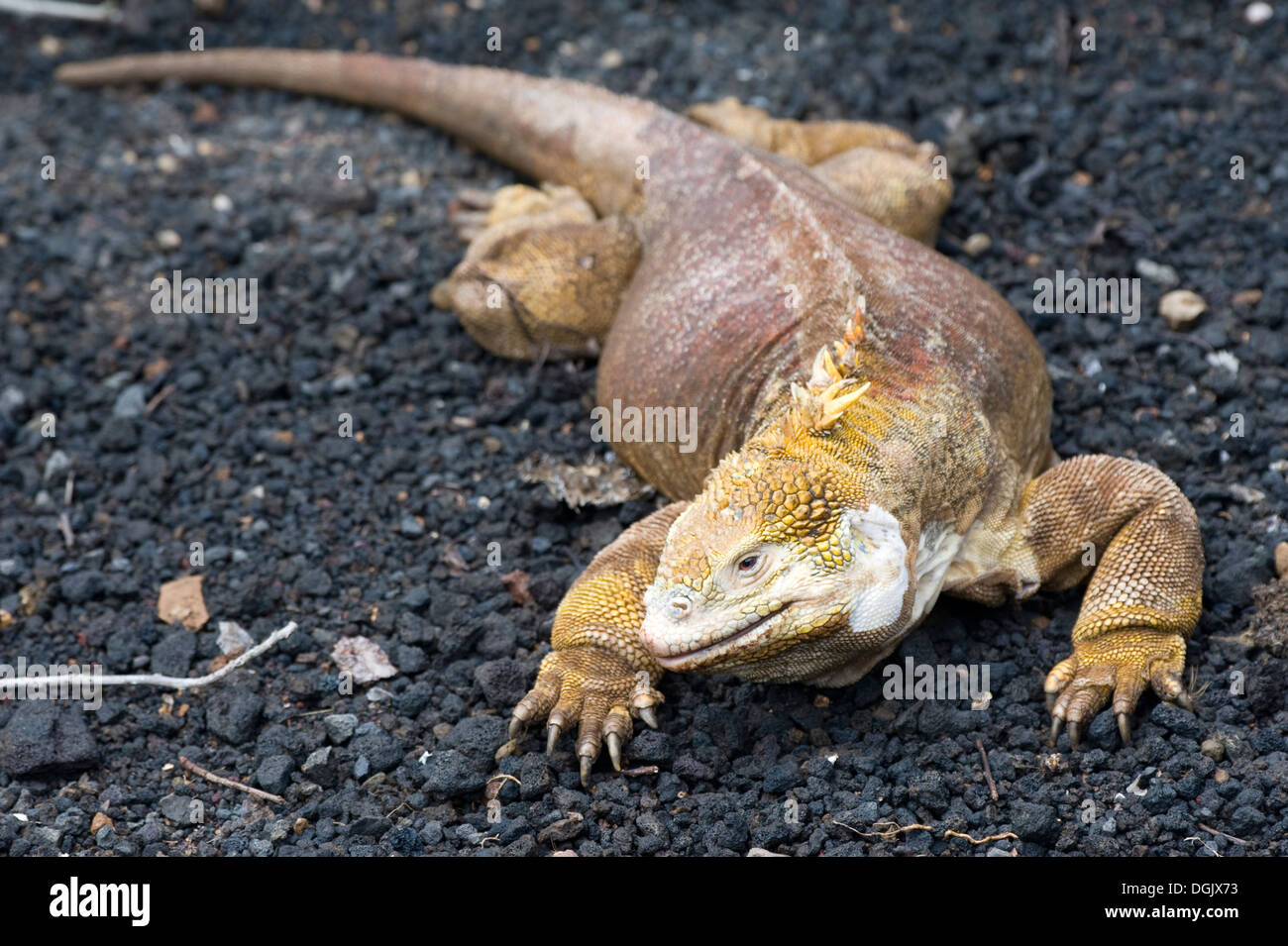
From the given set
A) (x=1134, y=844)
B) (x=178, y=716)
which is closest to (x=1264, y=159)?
(x=1134, y=844)

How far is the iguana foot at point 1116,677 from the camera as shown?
5977 mm

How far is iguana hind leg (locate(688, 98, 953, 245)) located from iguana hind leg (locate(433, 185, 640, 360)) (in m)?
1.18

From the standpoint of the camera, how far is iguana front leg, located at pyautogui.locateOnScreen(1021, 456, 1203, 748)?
6047mm

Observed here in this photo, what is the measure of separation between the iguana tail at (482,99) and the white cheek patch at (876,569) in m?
3.52

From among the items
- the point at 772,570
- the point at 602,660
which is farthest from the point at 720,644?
the point at 602,660

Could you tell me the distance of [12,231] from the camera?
9570 mm

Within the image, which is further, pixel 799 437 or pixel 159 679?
pixel 159 679

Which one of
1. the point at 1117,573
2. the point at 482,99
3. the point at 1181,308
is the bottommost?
the point at 1117,573

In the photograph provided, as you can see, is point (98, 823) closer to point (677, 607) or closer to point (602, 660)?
point (602, 660)

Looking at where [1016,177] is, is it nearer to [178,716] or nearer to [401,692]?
[401,692]

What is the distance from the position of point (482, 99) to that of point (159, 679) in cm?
487

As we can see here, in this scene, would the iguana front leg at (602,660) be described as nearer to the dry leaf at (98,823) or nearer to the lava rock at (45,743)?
the dry leaf at (98,823)

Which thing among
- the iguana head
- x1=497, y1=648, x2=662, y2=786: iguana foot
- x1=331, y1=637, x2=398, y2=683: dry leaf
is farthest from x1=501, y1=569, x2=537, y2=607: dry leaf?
the iguana head

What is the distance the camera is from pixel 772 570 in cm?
555
